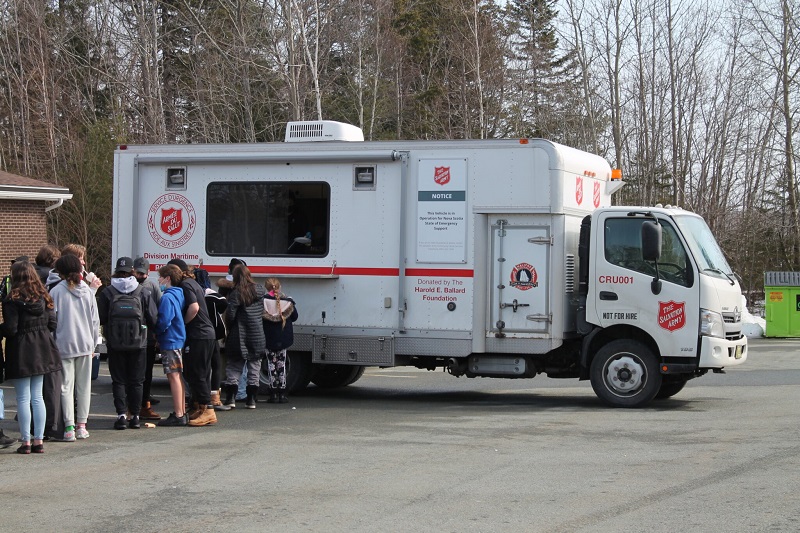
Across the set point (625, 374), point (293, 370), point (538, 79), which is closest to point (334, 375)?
point (293, 370)

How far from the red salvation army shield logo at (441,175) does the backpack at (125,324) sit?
4191mm

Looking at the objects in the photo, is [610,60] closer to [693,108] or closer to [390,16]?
[693,108]

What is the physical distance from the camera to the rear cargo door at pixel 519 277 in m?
12.9

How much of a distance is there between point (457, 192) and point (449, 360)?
2158 millimetres

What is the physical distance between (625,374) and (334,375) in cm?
444

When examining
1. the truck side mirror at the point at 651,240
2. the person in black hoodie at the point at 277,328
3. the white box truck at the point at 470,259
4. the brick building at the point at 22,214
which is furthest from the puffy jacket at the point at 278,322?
the brick building at the point at 22,214

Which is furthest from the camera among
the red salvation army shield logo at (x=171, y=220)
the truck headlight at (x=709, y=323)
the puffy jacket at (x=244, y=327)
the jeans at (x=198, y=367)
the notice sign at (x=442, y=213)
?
the red salvation army shield logo at (x=171, y=220)

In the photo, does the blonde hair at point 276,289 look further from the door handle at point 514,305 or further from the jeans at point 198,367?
the door handle at point 514,305

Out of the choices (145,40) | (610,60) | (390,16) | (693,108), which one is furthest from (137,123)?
(693,108)

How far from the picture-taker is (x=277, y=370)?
13.5 metres

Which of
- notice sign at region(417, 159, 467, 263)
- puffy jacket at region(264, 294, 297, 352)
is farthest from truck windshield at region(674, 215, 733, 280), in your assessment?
puffy jacket at region(264, 294, 297, 352)

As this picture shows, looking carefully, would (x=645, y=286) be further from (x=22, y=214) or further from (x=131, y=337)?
(x=22, y=214)

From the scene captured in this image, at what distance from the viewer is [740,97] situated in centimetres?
3900

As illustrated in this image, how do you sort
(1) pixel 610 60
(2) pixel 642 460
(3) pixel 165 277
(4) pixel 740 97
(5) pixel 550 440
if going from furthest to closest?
(4) pixel 740 97 → (1) pixel 610 60 → (3) pixel 165 277 → (5) pixel 550 440 → (2) pixel 642 460
